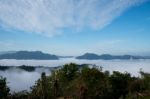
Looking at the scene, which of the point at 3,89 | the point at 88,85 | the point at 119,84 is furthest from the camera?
the point at 119,84

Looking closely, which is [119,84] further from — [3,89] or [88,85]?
[3,89]

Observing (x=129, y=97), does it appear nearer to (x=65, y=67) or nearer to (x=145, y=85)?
(x=145, y=85)

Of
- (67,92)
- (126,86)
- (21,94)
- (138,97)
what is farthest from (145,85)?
(21,94)

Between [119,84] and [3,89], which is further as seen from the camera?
[119,84]

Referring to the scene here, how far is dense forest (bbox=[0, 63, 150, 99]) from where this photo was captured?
85875mm

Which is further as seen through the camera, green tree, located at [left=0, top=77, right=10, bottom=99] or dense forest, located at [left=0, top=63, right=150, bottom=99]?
green tree, located at [left=0, top=77, right=10, bottom=99]

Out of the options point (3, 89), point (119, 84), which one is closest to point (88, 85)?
point (119, 84)

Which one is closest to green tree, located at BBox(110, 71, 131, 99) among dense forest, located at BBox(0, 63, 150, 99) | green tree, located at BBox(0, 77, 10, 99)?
dense forest, located at BBox(0, 63, 150, 99)

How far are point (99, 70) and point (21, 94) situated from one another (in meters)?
32.0

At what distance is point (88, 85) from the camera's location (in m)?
84.4

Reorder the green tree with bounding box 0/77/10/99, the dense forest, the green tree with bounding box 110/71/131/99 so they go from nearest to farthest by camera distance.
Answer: the dense forest
the green tree with bounding box 0/77/10/99
the green tree with bounding box 110/71/131/99

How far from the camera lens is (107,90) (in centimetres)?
9262

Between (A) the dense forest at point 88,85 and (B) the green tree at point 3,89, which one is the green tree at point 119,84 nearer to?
(A) the dense forest at point 88,85

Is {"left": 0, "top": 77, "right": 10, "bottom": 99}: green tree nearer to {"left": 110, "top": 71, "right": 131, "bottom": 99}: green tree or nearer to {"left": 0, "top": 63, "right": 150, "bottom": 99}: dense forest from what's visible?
{"left": 0, "top": 63, "right": 150, "bottom": 99}: dense forest
